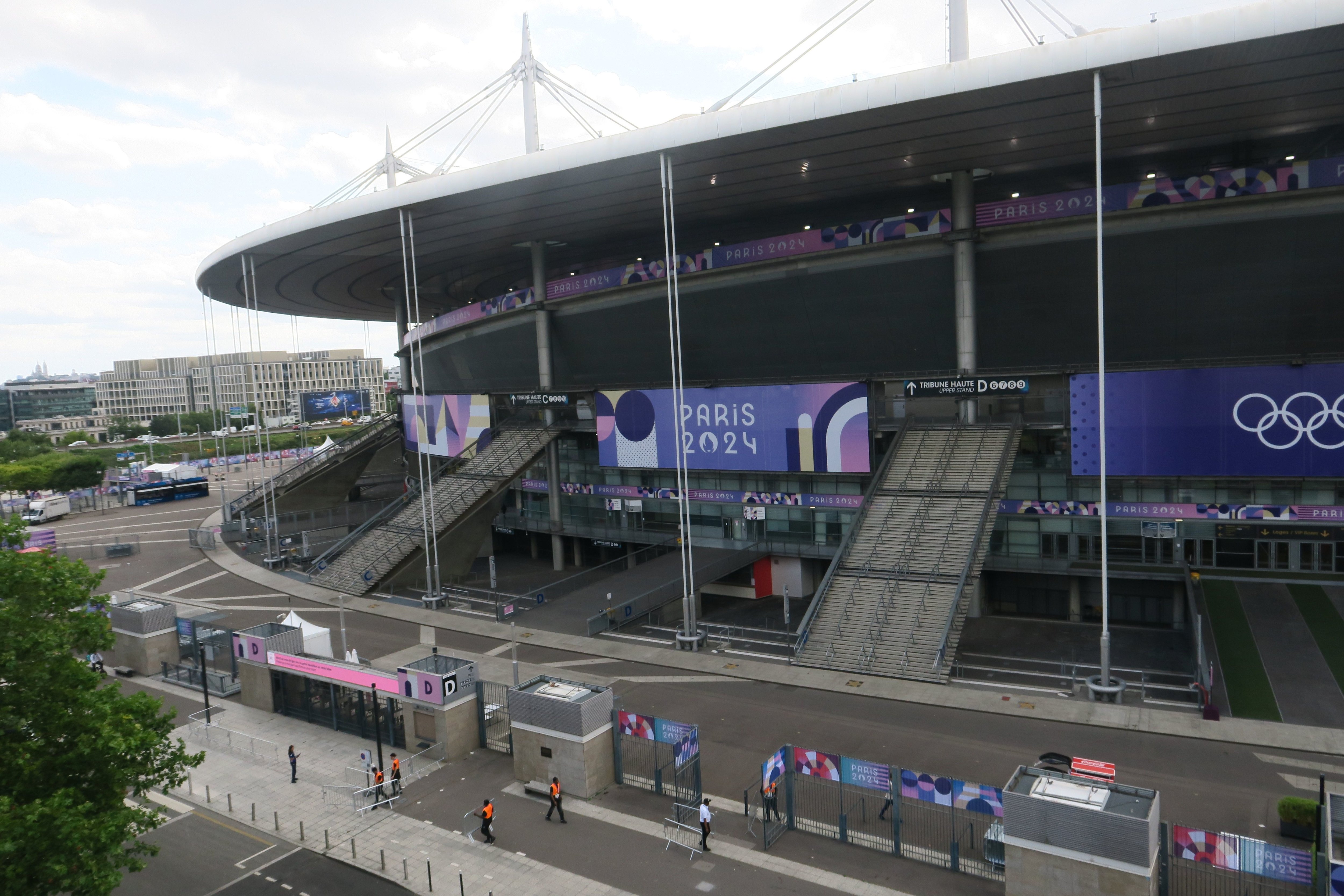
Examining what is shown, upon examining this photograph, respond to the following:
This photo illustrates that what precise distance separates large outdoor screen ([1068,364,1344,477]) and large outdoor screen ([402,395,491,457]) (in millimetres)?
35086

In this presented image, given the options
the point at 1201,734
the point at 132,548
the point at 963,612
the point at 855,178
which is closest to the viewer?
the point at 1201,734

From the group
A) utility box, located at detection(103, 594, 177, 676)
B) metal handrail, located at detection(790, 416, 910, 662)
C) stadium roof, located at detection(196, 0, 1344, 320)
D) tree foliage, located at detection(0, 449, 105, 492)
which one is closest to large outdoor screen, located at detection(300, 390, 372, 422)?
tree foliage, located at detection(0, 449, 105, 492)

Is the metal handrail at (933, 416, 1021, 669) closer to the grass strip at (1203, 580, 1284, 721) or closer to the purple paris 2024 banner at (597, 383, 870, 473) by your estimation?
the purple paris 2024 banner at (597, 383, 870, 473)

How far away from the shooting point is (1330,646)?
2892 centimetres

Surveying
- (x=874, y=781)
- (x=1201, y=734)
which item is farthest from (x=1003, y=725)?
(x=874, y=781)

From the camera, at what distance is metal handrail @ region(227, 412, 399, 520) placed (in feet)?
227

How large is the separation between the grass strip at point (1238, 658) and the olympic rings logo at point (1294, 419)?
6.38 meters

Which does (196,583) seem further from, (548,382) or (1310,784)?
(1310,784)

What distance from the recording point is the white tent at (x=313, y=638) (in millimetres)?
31047

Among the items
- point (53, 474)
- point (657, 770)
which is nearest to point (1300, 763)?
point (657, 770)

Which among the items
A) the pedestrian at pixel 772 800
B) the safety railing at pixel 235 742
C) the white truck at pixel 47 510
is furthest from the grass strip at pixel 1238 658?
the white truck at pixel 47 510

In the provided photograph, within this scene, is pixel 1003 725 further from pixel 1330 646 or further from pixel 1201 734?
pixel 1330 646

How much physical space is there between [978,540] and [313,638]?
25.7 meters

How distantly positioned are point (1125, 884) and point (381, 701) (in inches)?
869
